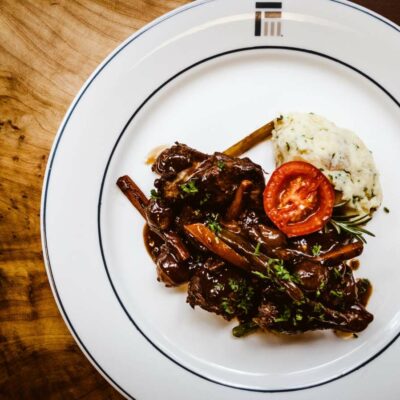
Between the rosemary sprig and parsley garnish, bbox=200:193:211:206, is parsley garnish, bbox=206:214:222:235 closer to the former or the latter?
parsley garnish, bbox=200:193:211:206

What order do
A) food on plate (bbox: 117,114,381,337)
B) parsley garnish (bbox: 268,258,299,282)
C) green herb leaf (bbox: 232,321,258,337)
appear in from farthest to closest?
green herb leaf (bbox: 232,321,258,337)
food on plate (bbox: 117,114,381,337)
parsley garnish (bbox: 268,258,299,282)

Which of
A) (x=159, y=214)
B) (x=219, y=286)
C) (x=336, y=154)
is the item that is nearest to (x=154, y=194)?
(x=159, y=214)

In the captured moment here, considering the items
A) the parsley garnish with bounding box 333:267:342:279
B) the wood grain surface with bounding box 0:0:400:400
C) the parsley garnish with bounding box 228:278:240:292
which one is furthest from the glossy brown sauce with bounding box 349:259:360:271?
the wood grain surface with bounding box 0:0:400:400

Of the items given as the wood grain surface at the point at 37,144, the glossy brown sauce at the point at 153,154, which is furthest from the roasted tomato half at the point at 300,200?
the wood grain surface at the point at 37,144

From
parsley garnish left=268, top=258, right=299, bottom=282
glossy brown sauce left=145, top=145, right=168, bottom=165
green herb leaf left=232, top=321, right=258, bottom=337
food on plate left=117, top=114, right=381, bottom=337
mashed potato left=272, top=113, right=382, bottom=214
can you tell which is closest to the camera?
parsley garnish left=268, top=258, right=299, bottom=282

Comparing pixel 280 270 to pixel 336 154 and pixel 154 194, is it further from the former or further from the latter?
pixel 154 194
